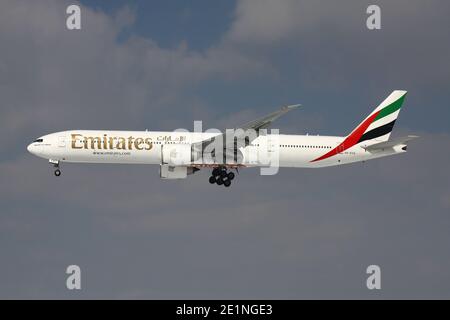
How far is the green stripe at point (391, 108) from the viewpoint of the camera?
82688 mm

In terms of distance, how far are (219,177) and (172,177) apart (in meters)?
3.72

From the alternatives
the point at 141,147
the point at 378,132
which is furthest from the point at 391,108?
the point at 141,147

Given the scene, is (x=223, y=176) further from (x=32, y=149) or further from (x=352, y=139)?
(x=32, y=149)

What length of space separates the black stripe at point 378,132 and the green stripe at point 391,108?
0.85 m

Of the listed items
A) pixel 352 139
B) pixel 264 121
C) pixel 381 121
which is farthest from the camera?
pixel 381 121

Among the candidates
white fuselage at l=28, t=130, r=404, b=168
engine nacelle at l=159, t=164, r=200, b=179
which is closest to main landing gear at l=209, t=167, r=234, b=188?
white fuselage at l=28, t=130, r=404, b=168

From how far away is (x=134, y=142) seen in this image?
7612 cm

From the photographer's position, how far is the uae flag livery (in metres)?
79.9

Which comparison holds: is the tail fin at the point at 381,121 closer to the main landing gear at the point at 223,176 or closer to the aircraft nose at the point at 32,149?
the main landing gear at the point at 223,176

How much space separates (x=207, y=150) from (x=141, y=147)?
16.8 feet

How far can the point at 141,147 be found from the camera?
76.2 meters

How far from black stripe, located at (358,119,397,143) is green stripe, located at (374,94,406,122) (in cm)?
85

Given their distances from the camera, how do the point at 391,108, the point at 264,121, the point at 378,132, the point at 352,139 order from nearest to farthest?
the point at 264,121 < the point at 352,139 < the point at 378,132 < the point at 391,108

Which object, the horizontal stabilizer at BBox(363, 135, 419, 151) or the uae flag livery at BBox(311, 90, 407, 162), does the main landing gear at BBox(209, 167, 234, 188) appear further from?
the horizontal stabilizer at BBox(363, 135, 419, 151)
